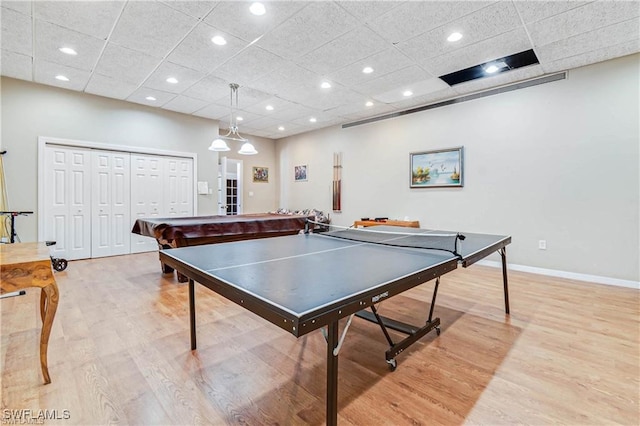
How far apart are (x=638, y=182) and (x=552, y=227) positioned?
3.26ft

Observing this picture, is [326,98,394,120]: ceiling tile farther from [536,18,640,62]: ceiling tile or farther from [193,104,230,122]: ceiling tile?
[536,18,640,62]: ceiling tile

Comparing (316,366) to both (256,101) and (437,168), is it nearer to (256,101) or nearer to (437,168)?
(437,168)

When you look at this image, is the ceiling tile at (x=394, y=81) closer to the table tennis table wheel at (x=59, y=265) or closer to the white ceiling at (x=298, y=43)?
the white ceiling at (x=298, y=43)

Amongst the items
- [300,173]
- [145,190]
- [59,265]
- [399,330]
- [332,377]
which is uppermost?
[300,173]

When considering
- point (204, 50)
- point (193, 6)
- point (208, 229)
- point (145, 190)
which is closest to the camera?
point (193, 6)

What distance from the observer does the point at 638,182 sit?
11.6ft

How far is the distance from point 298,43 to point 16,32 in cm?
295

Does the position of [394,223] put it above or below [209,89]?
below

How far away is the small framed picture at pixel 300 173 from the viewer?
25.5 feet

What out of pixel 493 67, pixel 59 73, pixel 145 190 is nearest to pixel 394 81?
pixel 493 67

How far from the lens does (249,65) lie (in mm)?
3848

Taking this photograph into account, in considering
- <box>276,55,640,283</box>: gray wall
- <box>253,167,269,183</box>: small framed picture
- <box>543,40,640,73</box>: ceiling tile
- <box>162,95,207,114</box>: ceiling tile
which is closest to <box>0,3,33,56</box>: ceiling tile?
<box>162,95,207,114</box>: ceiling tile

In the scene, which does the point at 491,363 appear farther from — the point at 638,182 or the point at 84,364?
the point at 638,182

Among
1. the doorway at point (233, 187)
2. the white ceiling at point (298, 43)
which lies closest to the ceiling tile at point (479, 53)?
the white ceiling at point (298, 43)
